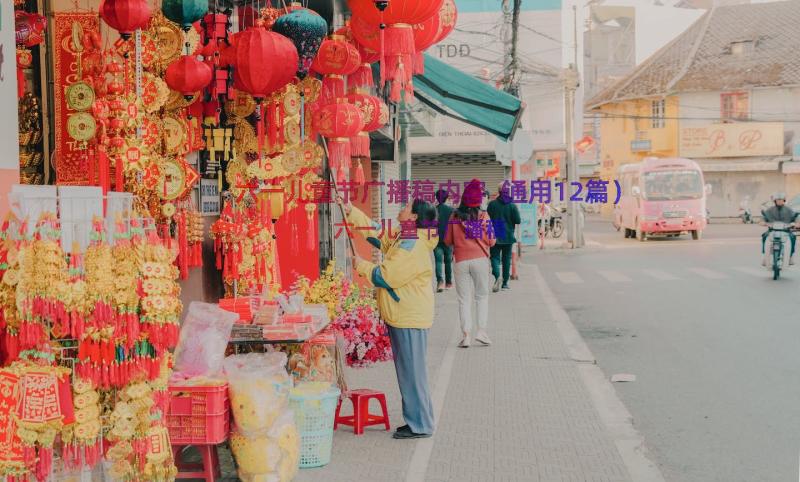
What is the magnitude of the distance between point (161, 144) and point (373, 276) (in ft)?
6.65

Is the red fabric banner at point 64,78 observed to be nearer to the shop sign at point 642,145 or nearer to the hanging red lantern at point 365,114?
the hanging red lantern at point 365,114

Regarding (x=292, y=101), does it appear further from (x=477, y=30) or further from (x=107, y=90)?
(x=477, y=30)

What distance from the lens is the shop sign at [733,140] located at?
51656 millimetres

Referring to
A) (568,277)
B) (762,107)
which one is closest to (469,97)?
(568,277)

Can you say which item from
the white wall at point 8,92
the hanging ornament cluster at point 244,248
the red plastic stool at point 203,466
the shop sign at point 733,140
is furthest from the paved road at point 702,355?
the shop sign at point 733,140

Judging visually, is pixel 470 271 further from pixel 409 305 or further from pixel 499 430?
pixel 409 305

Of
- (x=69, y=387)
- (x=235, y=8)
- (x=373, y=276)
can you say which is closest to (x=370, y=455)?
(x=373, y=276)

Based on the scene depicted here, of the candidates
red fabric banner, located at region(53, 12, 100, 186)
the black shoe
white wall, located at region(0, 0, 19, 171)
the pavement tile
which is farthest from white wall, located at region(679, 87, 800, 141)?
white wall, located at region(0, 0, 19, 171)

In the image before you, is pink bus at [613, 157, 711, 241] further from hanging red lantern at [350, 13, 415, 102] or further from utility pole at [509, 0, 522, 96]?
hanging red lantern at [350, 13, 415, 102]

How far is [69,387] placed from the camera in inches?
190

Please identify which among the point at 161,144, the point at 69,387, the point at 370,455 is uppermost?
the point at 161,144

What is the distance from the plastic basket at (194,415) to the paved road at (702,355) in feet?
10.1

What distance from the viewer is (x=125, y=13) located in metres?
6.41

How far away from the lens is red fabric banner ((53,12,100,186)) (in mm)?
7371
